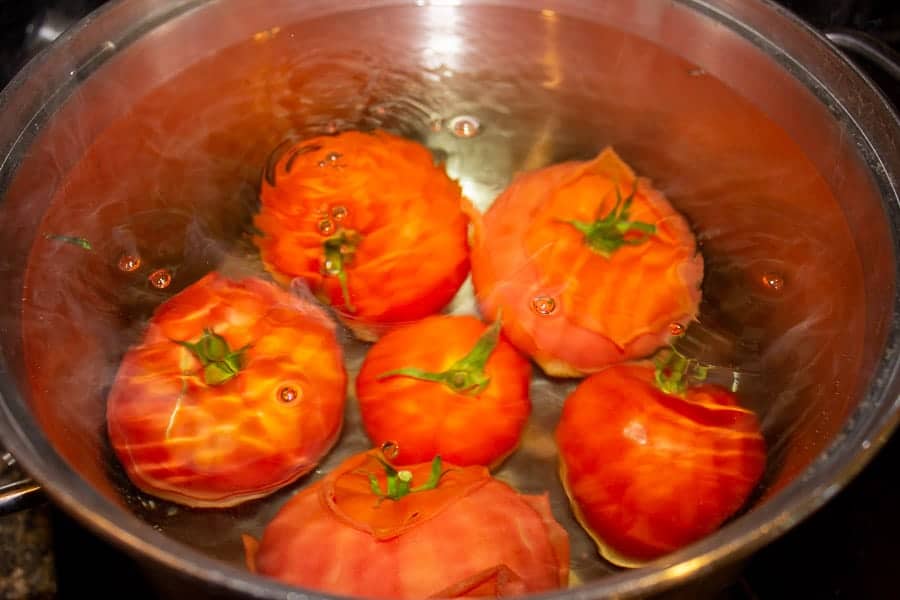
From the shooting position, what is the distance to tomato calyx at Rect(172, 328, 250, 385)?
1.89 ft

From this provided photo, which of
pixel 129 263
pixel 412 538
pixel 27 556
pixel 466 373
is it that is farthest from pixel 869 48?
pixel 27 556

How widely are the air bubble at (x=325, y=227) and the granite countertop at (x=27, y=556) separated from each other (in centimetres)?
33

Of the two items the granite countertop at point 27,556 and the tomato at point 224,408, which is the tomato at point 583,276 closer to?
the tomato at point 224,408

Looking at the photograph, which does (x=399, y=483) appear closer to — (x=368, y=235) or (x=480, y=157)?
(x=368, y=235)

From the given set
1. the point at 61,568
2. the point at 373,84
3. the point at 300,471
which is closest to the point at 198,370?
the point at 300,471

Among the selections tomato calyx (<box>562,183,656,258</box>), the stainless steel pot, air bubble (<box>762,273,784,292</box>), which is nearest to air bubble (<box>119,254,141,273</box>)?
the stainless steel pot

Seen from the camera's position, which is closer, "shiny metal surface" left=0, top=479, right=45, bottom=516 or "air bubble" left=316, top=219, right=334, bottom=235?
"shiny metal surface" left=0, top=479, right=45, bottom=516

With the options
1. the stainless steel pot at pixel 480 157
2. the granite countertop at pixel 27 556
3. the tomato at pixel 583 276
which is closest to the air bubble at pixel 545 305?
the tomato at pixel 583 276

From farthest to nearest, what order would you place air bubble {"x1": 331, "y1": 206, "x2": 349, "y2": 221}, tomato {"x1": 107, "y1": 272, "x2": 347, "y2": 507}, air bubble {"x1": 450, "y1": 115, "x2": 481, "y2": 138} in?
air bubble {"x1": 450, "y1": 115, "x2": 481, "y2": 138}
air bubble {"x1": 331, "y1": 206, "x2": 349, "y2": 221}
tomato {"x1": 107, "y1": 272, "x2": 347, "y2": 507}

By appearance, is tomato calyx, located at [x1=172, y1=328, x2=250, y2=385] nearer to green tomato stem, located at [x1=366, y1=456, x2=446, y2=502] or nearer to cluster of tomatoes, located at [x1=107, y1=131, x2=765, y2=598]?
cluster of tomatoes, located at [x1=107, y1=131, x2=765, y2=598]

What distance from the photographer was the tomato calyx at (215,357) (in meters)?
0.58

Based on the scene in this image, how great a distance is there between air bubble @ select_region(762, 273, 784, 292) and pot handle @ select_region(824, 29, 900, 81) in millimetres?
171

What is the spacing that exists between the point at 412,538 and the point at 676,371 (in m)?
0.24

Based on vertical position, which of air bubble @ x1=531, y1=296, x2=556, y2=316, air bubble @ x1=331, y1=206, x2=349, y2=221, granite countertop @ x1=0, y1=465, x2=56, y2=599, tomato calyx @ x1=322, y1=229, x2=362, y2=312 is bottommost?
granite countertop @ x1=0, y1=465, x2=56, y2=599
